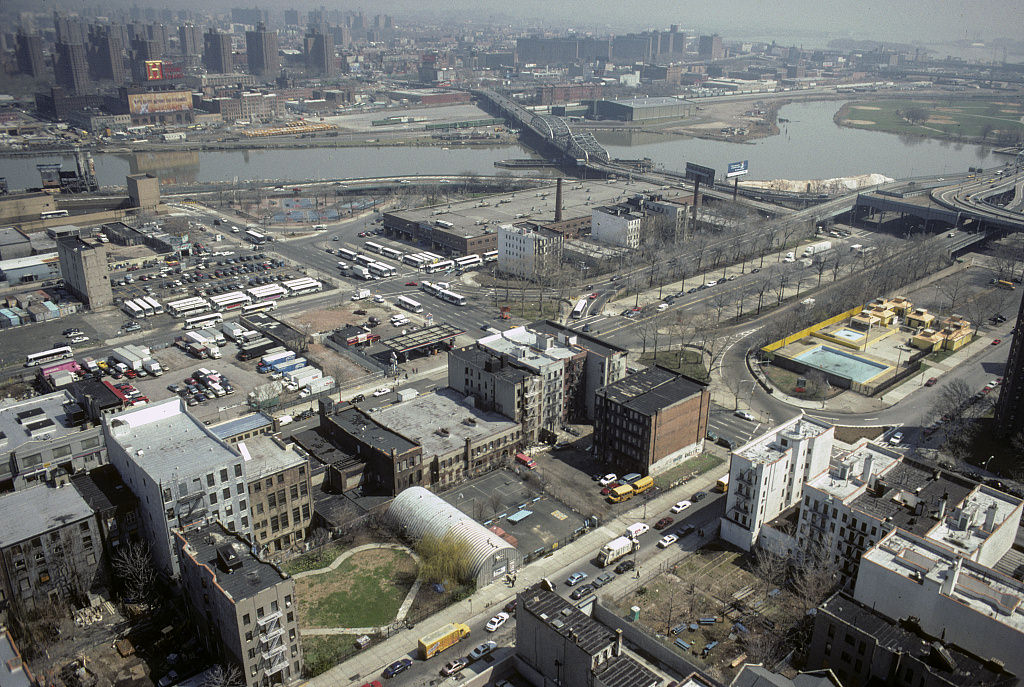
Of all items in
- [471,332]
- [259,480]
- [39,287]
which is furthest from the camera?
[39,287]

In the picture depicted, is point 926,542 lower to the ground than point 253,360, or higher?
higher

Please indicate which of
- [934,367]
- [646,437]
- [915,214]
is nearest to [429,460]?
[646,437]

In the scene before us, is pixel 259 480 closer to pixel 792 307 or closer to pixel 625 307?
pixel 625 307

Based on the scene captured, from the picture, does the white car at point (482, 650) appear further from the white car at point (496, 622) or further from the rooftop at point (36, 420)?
the rooftop at point (36, 420)

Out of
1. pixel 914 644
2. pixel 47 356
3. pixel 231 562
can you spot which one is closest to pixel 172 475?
pixel 231 562

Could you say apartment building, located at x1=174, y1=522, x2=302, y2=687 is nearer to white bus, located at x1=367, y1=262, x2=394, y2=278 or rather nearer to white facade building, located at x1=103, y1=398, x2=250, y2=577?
white facade building, located at x1=103, y1=398, x2=250, y2=577

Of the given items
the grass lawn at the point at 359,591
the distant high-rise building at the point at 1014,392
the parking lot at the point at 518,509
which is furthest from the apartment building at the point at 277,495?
the distant high-rise building at the point at 1014,392

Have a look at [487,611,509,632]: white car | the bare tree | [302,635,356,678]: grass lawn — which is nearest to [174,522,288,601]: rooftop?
the bare tree
